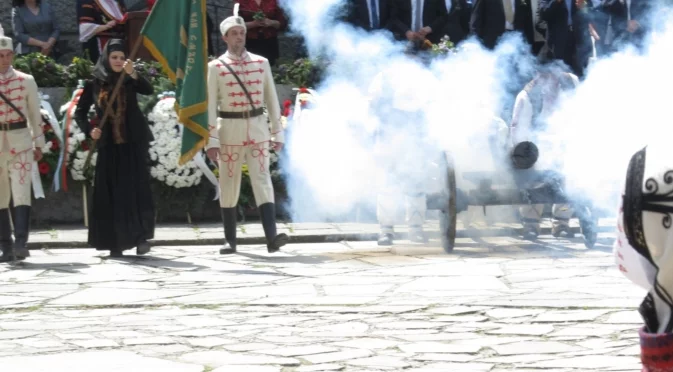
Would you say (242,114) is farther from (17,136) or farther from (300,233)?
(17,136)

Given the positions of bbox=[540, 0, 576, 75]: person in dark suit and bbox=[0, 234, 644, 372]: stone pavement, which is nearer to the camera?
bbox=[0, 234, 644, 372]: stone pavement

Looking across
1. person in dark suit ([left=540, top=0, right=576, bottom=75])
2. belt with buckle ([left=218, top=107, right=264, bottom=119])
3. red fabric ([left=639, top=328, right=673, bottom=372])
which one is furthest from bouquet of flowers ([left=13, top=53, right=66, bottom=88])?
red fabric ([left=639, top=328, right=673, bottom=372])

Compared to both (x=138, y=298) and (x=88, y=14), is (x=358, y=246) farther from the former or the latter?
(x=88, y=14)

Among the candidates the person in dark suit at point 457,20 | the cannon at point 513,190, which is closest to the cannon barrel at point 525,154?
the cannon at point 513,190

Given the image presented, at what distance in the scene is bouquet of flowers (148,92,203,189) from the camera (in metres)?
13.3

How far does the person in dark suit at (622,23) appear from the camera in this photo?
1215cm

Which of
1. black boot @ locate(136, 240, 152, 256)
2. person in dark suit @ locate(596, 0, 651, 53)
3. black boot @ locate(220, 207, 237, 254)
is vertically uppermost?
person in dark suit @ locate(596, 0, 651, 53)

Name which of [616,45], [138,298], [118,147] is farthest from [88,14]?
[138,298]

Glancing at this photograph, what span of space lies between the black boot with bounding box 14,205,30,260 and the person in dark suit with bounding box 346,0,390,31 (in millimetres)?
4107

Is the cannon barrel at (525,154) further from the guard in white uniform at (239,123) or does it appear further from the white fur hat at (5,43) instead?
the white fur hat at (5,43)

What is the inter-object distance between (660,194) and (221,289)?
18.3ft

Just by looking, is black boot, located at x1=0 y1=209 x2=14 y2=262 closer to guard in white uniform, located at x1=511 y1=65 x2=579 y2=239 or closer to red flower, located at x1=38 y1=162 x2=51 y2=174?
red flower, located at x1=38 y1=162 x2=51 y2=174

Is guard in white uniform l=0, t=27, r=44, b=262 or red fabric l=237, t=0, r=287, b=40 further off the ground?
red fabric l=237, t=0, r=287, b=40

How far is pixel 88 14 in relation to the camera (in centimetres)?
1480
